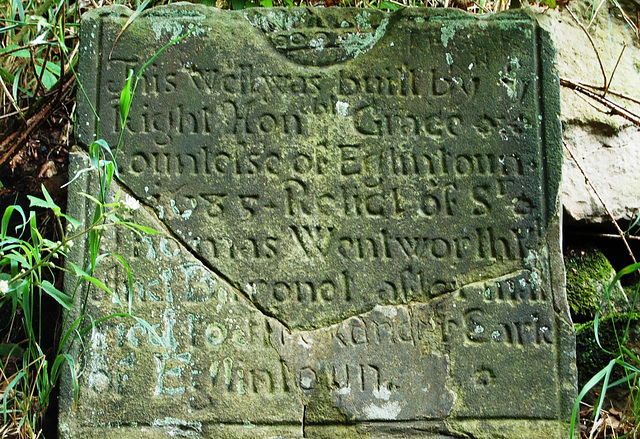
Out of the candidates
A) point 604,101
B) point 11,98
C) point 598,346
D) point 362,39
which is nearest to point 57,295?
point 11,98

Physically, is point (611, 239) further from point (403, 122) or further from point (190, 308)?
point (190, 308)

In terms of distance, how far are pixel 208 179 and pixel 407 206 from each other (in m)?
0.75

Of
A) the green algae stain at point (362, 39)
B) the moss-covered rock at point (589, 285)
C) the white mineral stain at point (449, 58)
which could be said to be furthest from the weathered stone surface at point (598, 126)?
the green algae stain at point (362, 39)

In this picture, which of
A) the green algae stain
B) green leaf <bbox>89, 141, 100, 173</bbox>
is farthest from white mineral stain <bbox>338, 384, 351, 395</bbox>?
the green algae stain

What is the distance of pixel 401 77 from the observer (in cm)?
257

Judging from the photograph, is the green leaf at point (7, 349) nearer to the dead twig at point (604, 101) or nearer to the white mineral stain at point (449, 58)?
the white mineral stain at point (449, 58)

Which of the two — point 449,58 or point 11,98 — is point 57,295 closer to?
point 11,98

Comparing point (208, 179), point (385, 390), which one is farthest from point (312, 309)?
point (208, 179)

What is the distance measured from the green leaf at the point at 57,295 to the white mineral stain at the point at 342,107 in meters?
1.18

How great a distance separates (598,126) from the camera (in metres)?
3.39

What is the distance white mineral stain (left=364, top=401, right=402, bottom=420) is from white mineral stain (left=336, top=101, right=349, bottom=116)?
1.09 meters

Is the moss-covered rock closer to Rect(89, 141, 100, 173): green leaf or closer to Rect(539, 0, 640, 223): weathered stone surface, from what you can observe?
Rect(539, 0, 640, 223): weathered stone surface

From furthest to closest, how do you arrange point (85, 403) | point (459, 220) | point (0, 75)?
point (0, 75) → point (459, 220) → point (85, 403)

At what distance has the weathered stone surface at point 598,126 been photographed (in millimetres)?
3287
